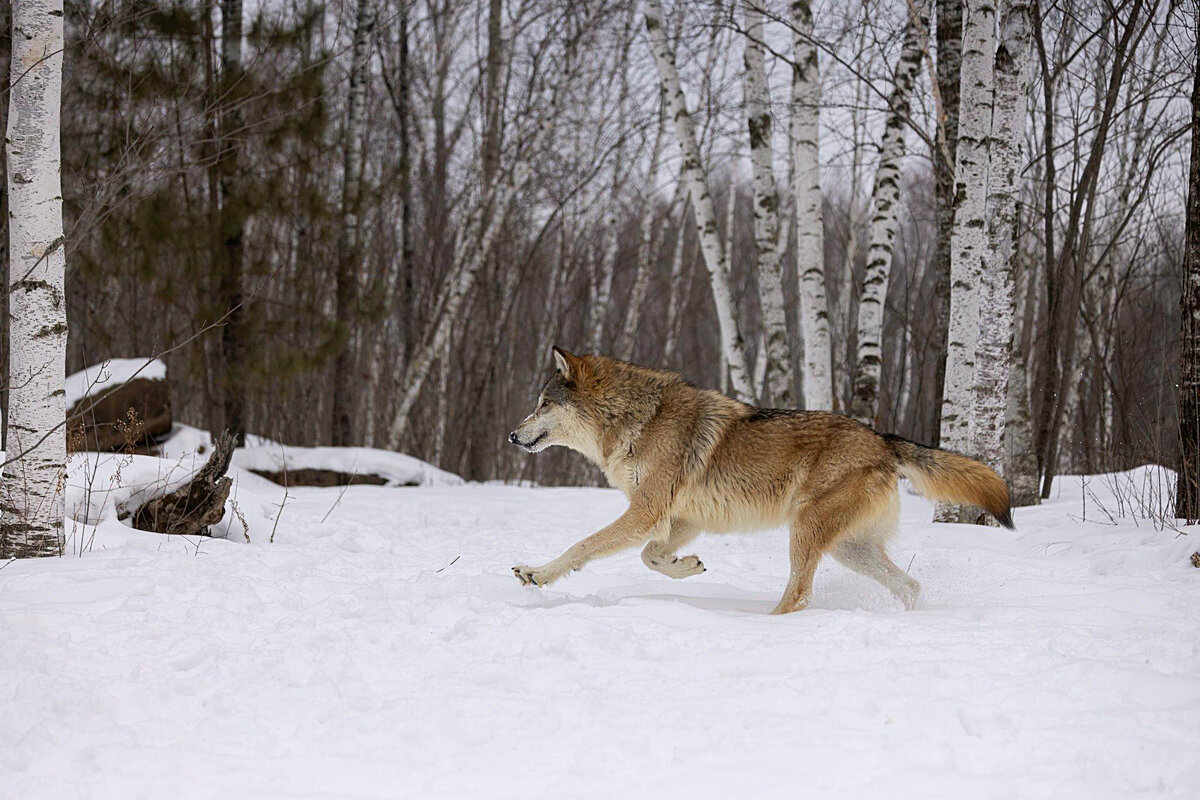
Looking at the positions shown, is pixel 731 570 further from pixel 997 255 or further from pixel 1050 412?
pixel 1050 412

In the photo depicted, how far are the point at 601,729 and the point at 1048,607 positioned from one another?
9.03 feet

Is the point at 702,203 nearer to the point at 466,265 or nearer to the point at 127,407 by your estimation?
the point at 466,265

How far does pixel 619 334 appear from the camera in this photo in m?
19.2

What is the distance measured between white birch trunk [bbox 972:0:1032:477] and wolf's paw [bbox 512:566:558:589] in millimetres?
4657

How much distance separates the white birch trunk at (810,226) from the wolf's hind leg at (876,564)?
224 inches

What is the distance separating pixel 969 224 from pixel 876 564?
436 cm

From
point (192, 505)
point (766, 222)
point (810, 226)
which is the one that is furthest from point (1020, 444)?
point (192, 505)

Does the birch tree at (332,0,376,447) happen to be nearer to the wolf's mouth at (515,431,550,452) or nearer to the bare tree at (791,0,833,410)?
the bare tree at (791,0,833,410)

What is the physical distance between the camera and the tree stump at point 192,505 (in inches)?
246

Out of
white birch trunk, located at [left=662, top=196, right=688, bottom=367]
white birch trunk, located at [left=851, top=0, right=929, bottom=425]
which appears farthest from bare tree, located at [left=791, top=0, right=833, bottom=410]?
white birch trunk, located at [left=662, top=196, right=688, bottom=367]

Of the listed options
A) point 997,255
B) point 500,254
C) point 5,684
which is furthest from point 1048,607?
point 500,254

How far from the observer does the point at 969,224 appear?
7.87 m

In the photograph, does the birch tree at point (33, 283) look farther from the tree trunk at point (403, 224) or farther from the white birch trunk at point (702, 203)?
the tree trunk at point (403, 224)

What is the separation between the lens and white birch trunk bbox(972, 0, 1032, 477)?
7.58 meters
